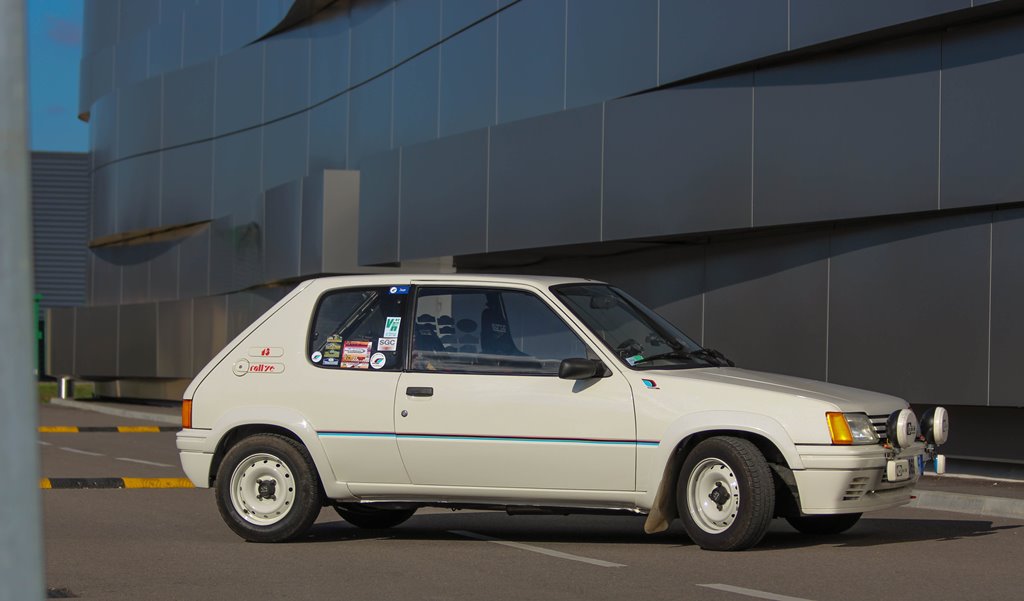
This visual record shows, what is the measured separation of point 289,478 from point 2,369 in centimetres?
658

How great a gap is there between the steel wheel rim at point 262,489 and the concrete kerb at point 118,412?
67.4 feet

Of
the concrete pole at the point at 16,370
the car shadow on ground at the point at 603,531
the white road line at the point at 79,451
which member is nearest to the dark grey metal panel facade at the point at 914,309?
the car shadow on ground at the point at 603,531

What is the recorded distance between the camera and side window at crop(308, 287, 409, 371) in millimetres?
9492

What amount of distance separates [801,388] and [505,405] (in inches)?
74.1

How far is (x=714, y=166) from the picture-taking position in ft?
57.8

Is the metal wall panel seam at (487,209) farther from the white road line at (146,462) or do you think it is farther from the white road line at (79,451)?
the white road line at (79,451)

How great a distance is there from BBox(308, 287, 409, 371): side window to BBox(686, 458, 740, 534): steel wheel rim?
6.99ft

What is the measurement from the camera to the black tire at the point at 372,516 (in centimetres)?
1034

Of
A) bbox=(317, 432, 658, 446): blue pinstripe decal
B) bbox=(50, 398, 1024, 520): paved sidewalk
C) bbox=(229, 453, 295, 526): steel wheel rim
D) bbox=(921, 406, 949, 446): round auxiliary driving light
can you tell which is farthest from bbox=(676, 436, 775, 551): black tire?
bbox=(50, 398, 1024, 520): paved sidewalk

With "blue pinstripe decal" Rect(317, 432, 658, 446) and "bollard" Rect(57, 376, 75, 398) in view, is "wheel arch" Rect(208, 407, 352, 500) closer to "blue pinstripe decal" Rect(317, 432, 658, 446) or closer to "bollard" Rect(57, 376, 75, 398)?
"blue pinstripe decal" Rect(317, 432, 658, 446)

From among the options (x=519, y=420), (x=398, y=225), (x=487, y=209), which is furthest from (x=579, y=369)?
(x=398, y=225)

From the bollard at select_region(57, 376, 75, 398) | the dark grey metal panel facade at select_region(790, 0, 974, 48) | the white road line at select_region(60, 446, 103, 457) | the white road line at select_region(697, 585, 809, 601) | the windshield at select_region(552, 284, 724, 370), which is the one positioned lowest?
the bollard at select_region(57, 376, 75, 398)

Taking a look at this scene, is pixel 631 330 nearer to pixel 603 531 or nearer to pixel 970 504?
pixel 603 531

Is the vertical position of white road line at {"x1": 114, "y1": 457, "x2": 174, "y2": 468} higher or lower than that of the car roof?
lower
